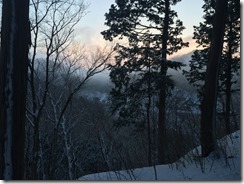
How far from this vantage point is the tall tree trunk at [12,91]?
2.74 meters

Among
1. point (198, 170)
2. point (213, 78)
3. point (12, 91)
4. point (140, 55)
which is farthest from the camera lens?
point (140, 55)

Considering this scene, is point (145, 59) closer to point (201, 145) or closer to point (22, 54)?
point (201, 145)

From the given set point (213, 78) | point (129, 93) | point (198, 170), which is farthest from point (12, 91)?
point (129, 93)

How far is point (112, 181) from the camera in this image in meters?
3.07

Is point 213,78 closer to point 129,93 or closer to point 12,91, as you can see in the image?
point 12,91

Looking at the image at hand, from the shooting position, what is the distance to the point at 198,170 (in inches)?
130

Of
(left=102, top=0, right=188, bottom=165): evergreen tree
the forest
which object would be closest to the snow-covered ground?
the forest

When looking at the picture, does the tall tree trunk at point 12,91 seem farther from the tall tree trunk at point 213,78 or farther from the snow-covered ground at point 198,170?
the tall tree trunk at point 213,78

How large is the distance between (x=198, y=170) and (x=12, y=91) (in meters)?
1.93

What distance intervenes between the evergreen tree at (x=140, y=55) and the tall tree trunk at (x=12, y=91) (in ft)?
23.6

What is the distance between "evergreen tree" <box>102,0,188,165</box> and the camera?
32.7 feet

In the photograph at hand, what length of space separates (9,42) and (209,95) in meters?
2.35

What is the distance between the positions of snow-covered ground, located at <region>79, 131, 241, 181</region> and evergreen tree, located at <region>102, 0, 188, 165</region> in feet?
20.1

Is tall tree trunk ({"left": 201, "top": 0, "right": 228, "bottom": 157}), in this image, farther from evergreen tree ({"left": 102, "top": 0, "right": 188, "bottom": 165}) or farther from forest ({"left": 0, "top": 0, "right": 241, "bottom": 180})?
evergreen tree ({"left": 102, "top": 0, "right": 188, "bottom": 165})
